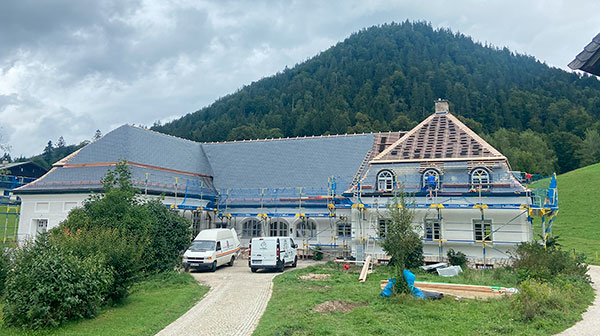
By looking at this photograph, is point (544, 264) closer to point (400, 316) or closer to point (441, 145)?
point (400, 316)

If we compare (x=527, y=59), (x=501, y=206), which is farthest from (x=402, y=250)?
(x=527, y=59)

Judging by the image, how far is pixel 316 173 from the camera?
1304 inches

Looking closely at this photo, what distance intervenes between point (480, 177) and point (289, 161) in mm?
15563

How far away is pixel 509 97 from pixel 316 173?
84622mm

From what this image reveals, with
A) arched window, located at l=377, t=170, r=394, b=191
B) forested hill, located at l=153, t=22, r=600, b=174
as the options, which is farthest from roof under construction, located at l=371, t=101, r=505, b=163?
forested hill, located at l=153, t=22, r=600, b=174

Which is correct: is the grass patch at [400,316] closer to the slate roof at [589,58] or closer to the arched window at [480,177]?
the slate roof at [589,58]

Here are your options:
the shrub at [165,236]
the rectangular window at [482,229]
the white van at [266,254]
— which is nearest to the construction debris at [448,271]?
the rectangular window at [482,229]

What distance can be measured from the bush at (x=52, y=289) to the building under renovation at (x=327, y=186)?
12452 mm

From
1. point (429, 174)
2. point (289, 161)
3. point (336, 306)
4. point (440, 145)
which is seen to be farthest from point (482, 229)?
point (289, 161)

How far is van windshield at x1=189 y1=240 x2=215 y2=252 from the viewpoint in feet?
77.2

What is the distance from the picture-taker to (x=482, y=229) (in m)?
23.8

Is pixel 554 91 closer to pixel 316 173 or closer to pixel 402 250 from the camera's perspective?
pixel 316 173

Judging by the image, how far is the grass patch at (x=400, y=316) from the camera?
11.1 m

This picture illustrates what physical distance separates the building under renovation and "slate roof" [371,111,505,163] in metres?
0.06
